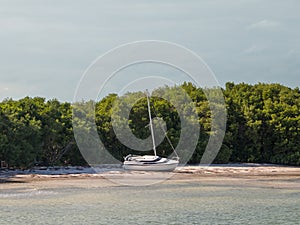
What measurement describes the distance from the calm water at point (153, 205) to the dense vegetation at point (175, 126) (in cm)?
1291

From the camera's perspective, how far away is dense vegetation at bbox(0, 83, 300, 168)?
2088 inches

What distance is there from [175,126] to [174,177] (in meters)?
12.4

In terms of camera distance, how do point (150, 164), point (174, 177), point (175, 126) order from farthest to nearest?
point (175, 126), point (150, 164), point (174, 177)

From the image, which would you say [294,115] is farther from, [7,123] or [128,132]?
[7,123]

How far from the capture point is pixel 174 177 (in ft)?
166

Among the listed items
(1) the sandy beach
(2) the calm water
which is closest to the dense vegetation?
(1) the sandy beach

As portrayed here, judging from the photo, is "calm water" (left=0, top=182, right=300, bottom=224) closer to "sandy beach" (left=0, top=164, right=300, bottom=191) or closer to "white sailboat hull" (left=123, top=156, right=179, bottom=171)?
"sandy beach" (left=0, top=164, right=300, bottom=191)

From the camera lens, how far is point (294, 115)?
208 feet

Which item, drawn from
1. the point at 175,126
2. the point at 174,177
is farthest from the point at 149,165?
the point at 175,126

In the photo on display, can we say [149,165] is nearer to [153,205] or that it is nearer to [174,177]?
[174,177]

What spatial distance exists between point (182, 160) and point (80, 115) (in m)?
10.9

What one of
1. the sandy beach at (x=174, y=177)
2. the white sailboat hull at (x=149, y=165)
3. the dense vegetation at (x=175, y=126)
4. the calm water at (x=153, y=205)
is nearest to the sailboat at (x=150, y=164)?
the white sailboat hull at (x=149, y=165)

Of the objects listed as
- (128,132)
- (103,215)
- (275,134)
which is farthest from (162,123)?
(103,215)

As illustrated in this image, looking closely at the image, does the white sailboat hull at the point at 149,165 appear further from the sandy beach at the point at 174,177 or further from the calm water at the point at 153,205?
the calm water at the point at 153,205
